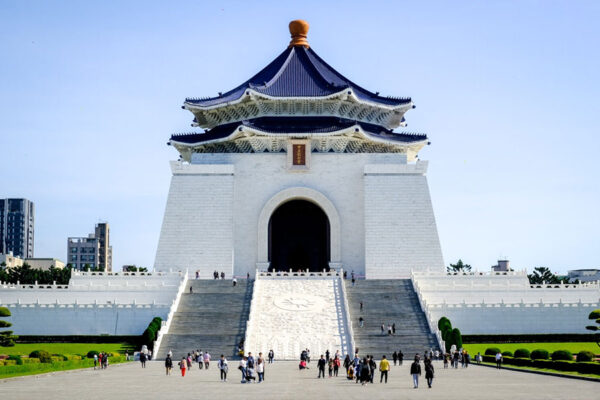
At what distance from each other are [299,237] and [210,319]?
733 inches

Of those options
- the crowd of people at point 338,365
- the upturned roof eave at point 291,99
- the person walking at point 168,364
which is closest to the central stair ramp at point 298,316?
the crowd of people at point 338,365

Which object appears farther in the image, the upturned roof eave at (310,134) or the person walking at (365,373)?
the upturned roof eave at (310,134)

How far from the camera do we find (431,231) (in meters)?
43.2

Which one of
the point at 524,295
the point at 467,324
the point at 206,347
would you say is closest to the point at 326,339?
the point at 206,347

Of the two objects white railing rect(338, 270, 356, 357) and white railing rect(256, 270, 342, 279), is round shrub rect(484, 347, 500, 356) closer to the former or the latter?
white railing rect(338, 270, 356, 357)

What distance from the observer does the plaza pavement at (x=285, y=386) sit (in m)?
17.5

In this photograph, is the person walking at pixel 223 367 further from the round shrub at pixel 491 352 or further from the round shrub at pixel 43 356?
the round shrub at pixel 491 352

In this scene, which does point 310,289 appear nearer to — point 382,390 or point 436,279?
point 436,279

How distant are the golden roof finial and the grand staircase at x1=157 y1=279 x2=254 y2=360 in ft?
56.8

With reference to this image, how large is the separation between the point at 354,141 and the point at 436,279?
10.2 metres

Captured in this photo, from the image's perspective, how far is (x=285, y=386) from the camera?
66.1ft

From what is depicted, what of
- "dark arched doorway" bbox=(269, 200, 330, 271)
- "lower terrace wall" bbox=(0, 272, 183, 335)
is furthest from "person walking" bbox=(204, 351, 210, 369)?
"dark arched doorway" bbox=(269, 200, 330, 271)

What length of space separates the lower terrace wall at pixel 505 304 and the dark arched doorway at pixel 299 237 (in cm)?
1342

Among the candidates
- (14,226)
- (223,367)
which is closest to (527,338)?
(223,367)
